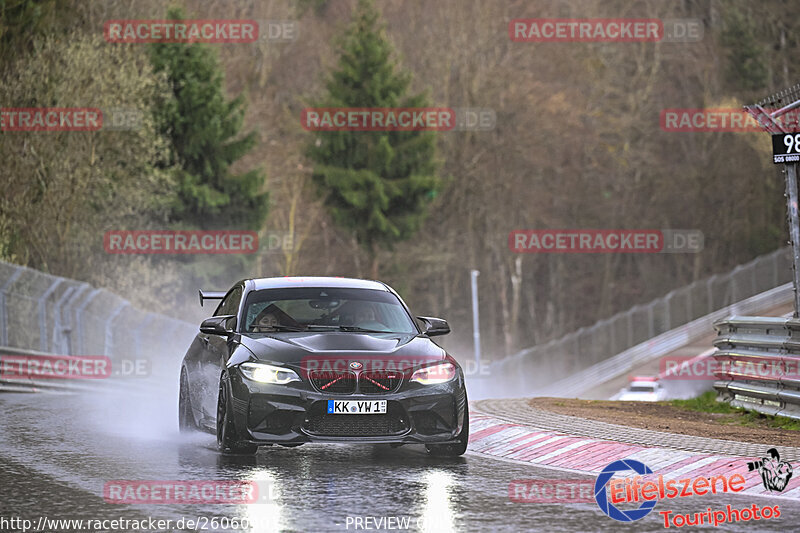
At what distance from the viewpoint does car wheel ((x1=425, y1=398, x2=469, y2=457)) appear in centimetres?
1151

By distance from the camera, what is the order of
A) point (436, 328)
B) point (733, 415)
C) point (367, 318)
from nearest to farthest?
point (436, 328) → point (367, 318) → point (733, 415)

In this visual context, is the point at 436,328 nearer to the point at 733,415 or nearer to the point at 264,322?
the point at 264,322

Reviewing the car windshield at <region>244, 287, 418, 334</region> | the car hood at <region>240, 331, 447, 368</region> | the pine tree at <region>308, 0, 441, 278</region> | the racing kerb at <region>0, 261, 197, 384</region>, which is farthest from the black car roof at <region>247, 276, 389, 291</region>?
the pine tree at <region>308, 0, 441, 278</region>

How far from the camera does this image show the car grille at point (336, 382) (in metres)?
11.0

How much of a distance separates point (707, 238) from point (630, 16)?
13.4 metres

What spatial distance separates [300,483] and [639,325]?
4631 cm

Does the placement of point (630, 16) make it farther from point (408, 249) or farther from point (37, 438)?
point (37, 438)

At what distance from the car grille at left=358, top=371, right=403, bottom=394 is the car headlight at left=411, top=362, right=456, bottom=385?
0.16 metres

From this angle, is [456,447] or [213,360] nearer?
[456,447]

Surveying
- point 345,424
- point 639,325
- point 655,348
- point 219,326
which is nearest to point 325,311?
point 219,326

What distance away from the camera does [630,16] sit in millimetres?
75000

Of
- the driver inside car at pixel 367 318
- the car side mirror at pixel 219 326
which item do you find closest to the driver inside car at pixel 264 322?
the car side mirror at pixel 219 326

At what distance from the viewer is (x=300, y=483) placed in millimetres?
10000

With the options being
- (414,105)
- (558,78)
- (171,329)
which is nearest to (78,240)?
(171,329)
